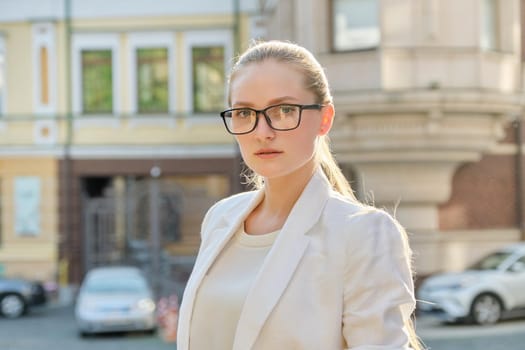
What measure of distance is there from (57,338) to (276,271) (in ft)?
54.0

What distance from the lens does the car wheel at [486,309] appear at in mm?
16391

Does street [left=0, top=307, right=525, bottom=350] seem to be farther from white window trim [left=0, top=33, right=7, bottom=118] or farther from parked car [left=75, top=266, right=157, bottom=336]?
white window trim [left=0, top=33, right=7, bottom=118]

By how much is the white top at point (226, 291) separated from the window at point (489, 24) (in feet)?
49.4

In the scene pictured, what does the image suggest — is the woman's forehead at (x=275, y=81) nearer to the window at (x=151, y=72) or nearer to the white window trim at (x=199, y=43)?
the white window trim at (x=199, y=43)

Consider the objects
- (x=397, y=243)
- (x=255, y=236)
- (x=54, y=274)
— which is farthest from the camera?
(x=54, y=274)

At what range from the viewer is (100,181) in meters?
26.3

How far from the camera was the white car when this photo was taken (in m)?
16.2

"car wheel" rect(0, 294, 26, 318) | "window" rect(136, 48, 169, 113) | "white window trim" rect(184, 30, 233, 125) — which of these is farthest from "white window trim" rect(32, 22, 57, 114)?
"car wheel" rect(0, 294, 26, 318)

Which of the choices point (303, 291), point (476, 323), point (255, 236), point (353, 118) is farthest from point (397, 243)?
point (476, 323)

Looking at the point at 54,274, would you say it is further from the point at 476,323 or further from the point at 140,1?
the point at 476,323

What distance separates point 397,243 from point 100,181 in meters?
24.7

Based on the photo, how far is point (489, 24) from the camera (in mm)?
17047

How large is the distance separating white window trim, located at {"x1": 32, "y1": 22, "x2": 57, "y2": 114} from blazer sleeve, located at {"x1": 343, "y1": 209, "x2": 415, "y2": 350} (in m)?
23.9

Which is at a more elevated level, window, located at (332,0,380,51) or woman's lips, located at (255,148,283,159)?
window, located at (332,0,380,51)
